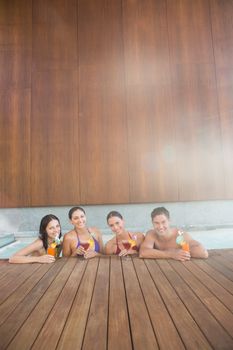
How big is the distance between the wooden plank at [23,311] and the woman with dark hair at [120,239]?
959 millimetres

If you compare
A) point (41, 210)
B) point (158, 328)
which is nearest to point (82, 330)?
point (158, 328)

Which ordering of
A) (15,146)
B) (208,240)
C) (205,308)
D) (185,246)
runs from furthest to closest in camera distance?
(15,146) < (208,240) < (185,246) < (205,308)

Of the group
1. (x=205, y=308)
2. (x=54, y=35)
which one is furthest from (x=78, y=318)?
(x=54, y=35)

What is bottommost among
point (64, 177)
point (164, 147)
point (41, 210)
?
point (41, 210)

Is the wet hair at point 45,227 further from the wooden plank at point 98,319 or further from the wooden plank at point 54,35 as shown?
the wooden plank at point 54,35

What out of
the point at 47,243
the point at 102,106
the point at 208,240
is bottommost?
Answer: the point at 208,240

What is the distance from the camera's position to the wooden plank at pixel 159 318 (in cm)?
119

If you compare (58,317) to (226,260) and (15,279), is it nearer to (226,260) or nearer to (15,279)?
(15,279)

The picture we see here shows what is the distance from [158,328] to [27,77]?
554 cm

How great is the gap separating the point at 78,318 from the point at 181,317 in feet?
1.91

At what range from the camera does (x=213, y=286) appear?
1.91 meters

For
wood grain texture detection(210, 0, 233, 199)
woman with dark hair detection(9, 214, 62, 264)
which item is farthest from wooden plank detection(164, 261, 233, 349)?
wood grain texture detection(210, 0, 233, 199)

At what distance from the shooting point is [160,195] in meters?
5.35

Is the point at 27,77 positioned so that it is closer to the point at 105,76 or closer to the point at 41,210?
the point at 105,76
